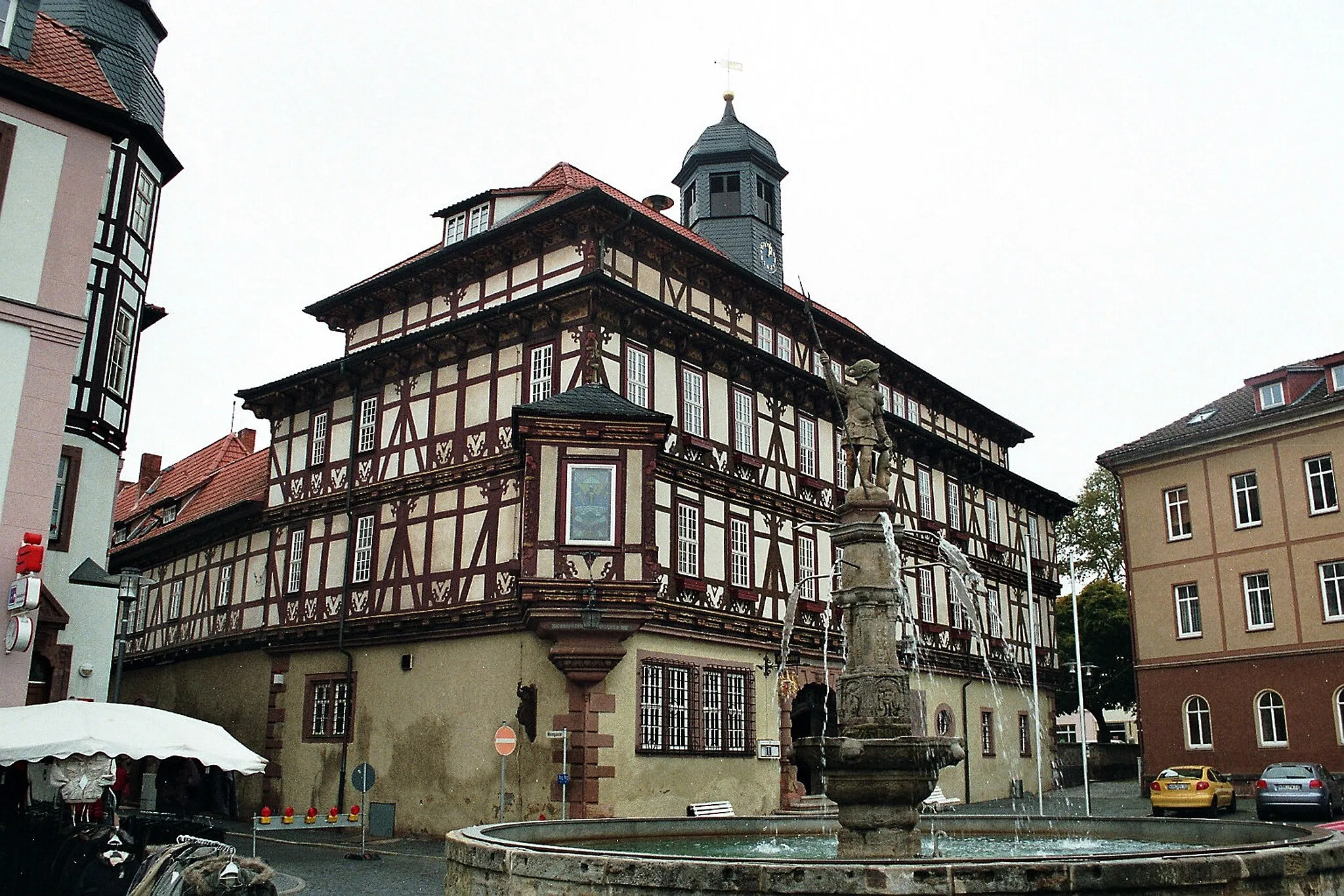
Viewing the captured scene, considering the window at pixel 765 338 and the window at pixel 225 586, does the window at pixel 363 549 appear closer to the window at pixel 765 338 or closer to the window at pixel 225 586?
the window at pixel 225 586

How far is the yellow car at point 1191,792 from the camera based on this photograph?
2883 cm

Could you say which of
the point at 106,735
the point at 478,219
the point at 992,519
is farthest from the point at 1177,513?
the point at 106,735

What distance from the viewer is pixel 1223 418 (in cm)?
3956

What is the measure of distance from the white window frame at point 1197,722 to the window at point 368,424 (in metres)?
27.2

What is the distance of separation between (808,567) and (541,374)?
9.55 metres

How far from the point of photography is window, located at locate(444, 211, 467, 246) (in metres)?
32.8

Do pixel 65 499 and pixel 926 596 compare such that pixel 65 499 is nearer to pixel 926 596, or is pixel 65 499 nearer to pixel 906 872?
pixel 906 872

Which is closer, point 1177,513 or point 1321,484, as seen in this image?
point 1321,484

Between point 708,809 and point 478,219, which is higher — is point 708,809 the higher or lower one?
the lower one

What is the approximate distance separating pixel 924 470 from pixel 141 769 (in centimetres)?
2651

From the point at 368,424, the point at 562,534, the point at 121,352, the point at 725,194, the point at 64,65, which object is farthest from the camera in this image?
the point at 725,194

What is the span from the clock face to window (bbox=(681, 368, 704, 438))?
8928mm

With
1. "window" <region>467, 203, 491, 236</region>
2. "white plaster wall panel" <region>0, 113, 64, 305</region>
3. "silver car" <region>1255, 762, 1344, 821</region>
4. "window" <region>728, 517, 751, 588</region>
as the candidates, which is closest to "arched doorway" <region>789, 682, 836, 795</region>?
"window" <region>728, 517, 751, 588</region>

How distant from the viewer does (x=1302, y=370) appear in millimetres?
37781
